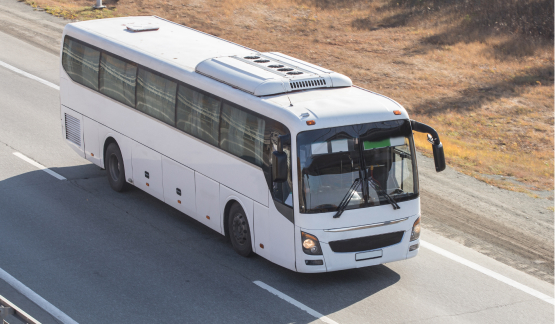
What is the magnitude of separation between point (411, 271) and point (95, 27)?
8.36 meters

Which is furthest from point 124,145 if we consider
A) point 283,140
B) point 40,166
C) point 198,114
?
point 283,140

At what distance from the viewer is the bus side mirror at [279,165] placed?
9.35 m

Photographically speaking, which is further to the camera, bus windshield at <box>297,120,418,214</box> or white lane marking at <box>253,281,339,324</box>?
bus windshield at <box>297,120,418,214</box>

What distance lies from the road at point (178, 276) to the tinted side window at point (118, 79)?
6.54 ft

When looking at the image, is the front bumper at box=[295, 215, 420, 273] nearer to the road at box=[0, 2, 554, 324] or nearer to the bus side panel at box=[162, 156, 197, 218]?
the road at box=[0, 2, 554, 324]

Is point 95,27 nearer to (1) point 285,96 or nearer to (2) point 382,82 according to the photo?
(1) point 285,96

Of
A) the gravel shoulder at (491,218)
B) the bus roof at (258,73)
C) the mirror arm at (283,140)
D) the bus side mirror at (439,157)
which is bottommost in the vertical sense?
the gravel shoulder at (491,218)

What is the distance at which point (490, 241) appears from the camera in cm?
1261

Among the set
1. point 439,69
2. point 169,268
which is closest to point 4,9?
point 439,69

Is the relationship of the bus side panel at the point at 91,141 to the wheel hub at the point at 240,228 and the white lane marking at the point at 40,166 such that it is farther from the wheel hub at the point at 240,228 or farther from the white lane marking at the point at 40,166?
the wheel hub at the point at 240,228

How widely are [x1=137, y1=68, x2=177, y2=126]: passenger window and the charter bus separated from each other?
0.09 ft

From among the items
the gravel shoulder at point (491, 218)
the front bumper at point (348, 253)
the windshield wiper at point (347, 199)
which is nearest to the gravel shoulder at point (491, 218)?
the gravel shoulder at point (491, 218)

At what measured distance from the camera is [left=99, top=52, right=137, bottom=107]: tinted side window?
13.1 meters

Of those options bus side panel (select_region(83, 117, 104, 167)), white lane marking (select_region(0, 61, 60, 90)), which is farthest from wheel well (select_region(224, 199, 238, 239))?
white lane marking (select_region(0, 61, 60, 90))
